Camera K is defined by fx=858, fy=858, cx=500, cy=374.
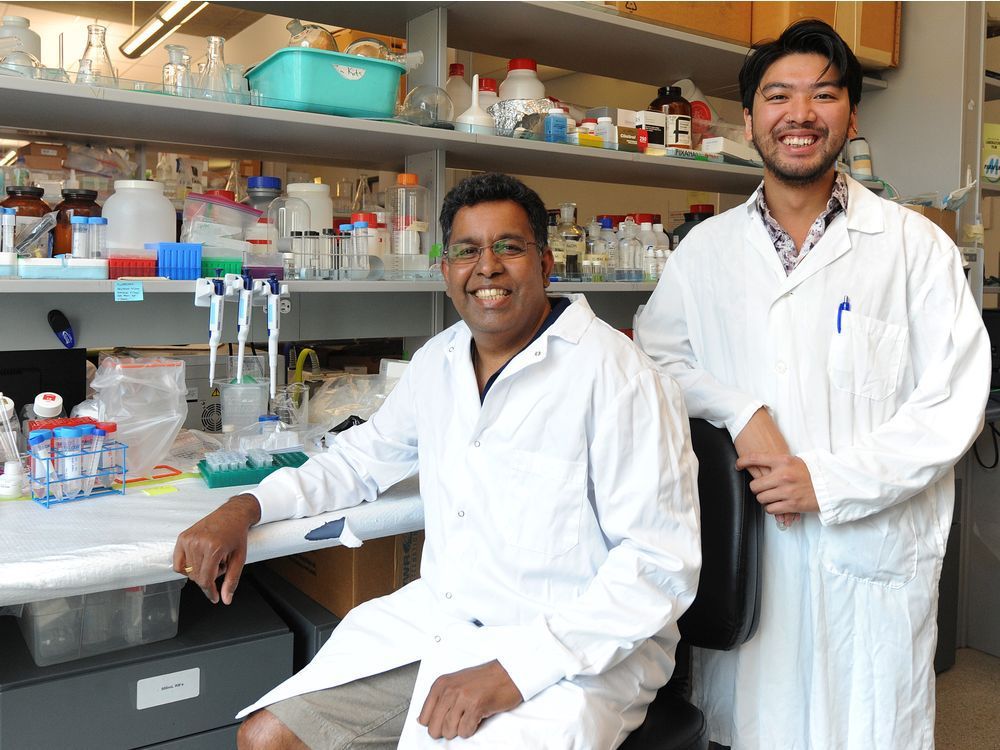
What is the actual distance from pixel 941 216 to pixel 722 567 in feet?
6.07

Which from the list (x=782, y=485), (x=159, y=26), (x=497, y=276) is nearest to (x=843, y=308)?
(x=782, y=485)

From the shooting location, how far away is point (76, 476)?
151cm

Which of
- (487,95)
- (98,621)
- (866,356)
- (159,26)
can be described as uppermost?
(159,26)

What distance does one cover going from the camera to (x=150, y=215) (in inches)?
71.6

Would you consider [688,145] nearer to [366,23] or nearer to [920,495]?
[366,23]

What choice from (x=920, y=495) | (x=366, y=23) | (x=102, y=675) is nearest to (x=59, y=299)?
(x=102, y=675)

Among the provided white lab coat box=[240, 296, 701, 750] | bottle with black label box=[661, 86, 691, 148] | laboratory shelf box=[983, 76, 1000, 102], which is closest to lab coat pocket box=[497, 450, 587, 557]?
white lab coat box=[240, 296, 701, 750]

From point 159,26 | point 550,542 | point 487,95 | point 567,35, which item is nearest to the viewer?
point 550,542

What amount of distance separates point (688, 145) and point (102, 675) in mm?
2014

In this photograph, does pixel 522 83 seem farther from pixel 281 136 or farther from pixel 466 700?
pixel 466 700

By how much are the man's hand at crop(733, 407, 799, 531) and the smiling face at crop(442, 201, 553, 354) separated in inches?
17.5

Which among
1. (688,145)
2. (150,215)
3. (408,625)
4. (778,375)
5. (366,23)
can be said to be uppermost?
(366,23)

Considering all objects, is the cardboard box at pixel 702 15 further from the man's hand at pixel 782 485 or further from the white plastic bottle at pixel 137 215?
the man's hand at pixel 782 485

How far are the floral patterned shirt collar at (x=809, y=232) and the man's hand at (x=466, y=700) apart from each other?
92cm
